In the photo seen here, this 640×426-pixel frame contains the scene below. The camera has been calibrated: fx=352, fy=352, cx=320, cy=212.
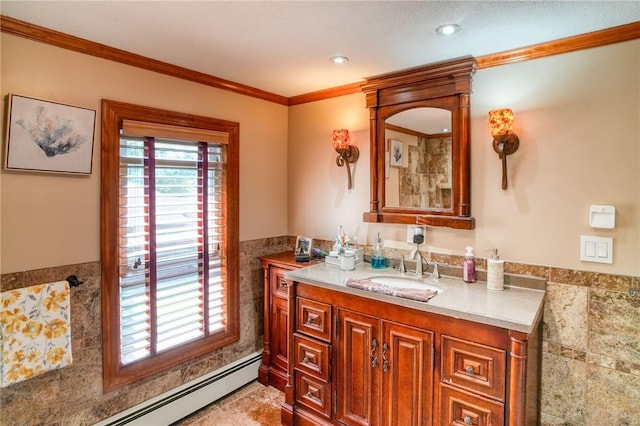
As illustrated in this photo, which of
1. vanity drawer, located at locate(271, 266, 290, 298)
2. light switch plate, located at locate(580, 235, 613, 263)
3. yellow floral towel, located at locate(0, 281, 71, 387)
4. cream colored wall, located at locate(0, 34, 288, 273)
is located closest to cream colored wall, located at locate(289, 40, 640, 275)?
light switch plate, located at locate(580, 235, 613, 263)

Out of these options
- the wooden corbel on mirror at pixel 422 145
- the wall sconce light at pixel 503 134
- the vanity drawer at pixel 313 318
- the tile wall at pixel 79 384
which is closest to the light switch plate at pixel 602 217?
the wall sconce light at pixel 503 134

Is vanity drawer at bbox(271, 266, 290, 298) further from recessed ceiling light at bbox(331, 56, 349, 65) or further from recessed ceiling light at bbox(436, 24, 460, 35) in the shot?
recessed ceiling light at bbox(436, 24, 460, 35)

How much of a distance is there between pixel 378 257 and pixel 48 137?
6.68 feet

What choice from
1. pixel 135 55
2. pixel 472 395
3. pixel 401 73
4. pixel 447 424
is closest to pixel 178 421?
pixel 447 424

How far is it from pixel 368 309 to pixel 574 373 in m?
1.10

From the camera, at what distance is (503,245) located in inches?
81.4

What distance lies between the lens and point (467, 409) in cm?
164

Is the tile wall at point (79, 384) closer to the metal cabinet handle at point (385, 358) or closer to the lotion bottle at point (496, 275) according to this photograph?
the metal cabinet handle at point (385, 358)

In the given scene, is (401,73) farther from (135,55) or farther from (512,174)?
→ (135,55)

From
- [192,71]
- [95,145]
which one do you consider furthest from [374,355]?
[192,71]

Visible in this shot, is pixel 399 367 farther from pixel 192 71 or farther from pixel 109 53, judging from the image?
pixel 109 53

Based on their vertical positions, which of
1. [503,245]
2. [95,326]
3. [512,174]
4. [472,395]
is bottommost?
[472,395]

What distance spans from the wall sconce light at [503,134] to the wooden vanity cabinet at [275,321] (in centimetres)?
146

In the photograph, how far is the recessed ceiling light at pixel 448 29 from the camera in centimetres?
169
